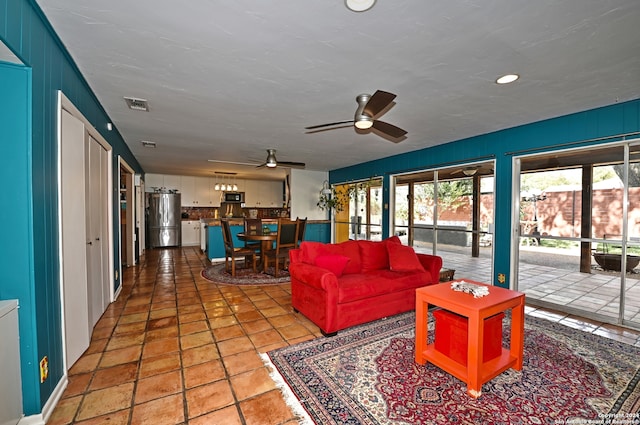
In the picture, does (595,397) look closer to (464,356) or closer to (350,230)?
(464,356)

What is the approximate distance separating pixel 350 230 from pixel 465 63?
5906mm

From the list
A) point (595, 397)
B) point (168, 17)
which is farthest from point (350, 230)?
point (168, 17)

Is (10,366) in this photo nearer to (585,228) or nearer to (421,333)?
(421,333)

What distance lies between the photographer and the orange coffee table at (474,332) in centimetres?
180

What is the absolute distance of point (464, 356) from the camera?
6.56 feet

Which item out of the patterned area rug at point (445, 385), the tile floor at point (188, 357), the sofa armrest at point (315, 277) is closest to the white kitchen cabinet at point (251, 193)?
the tile floor at point (188, 357)

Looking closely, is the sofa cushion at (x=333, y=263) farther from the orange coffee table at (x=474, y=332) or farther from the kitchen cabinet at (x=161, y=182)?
the kitchen cabinet at (x=161, y=182)

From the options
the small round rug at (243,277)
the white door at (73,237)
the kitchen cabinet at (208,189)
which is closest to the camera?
the white door at (73,237)

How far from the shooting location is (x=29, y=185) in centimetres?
150

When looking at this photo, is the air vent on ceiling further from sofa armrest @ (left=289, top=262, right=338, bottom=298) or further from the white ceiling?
sofa armrest @ (left=289, top=262, right=338, bottom=298)

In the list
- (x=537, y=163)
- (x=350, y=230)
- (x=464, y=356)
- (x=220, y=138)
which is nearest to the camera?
(x=464, y=356)

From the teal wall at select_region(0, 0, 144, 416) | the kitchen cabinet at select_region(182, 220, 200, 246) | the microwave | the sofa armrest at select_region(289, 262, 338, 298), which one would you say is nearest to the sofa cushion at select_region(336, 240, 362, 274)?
the sofa armrest at select_region(289, 262, 338, 298)

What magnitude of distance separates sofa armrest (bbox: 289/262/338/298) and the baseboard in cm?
198

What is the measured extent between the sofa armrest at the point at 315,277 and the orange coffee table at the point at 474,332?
80cm
